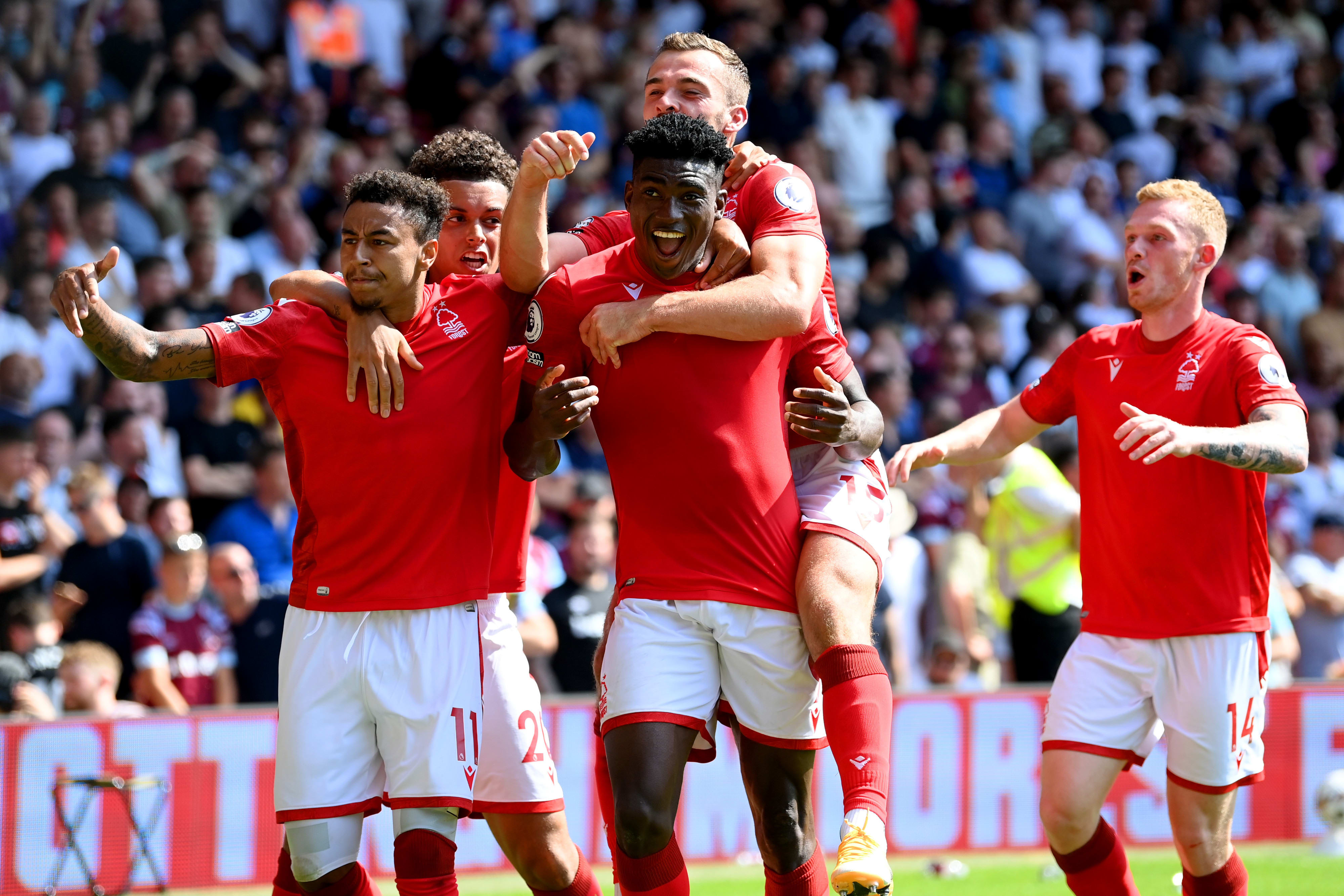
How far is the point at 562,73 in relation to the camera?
13.2 m

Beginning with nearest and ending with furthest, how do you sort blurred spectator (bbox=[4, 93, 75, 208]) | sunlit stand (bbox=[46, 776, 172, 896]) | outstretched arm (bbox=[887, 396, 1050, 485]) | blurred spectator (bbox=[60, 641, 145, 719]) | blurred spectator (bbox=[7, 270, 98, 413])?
outstretched arm (bbox=[887, 396, 1050, 485]) < sunlit stand (bbox=[46, 776, 172, 896]) < blurred spectator (bbox=[60, 641, 145, 719]) < blurred spectator (bbox=[7, 270, 98, 413]) < blurred spectator (bbox=[4, 93, 75, 208])

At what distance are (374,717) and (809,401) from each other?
1.65 meters

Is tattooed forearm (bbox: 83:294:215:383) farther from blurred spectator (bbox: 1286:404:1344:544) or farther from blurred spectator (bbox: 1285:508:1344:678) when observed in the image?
blurred spectator (bbox: 1286:404:1344:544)

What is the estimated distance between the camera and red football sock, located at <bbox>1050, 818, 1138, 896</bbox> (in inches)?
219

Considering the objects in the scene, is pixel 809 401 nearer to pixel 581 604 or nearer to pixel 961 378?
pixel 581 604

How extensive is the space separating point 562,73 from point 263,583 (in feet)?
19.1

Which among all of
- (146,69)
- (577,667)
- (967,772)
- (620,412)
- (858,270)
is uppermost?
(146,69)

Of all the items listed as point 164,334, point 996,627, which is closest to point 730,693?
point 164,334

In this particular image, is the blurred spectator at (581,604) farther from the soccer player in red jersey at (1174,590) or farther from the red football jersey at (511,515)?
the soccer player in red jersey at (1174,590)

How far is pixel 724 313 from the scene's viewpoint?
15.6ft

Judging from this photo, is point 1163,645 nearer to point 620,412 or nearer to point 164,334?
point 620,412

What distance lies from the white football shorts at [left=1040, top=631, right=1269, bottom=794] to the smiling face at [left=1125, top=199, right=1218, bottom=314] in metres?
1.24

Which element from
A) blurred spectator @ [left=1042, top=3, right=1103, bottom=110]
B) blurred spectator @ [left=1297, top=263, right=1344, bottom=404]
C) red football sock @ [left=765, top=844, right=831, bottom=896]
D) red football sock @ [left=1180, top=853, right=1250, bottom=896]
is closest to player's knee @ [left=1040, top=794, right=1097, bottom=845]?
red football sock @ [left=1180, top=853, right=1250, bottom=896]

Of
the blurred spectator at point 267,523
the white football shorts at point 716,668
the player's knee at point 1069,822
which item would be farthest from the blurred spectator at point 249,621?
the player's knee at point 1069,822
